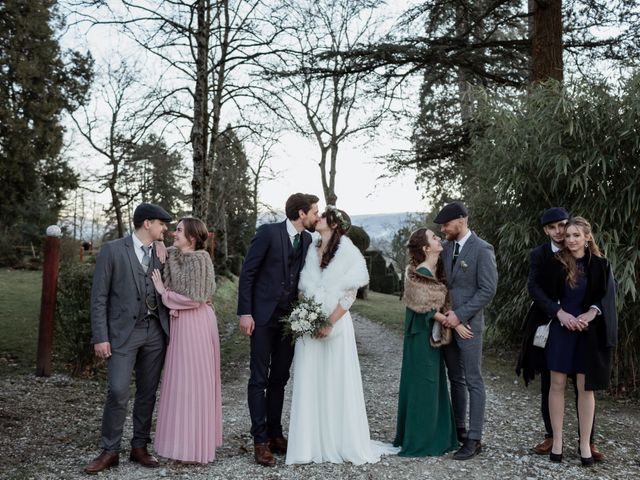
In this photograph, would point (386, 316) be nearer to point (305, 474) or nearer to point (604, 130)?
point (604, 130)

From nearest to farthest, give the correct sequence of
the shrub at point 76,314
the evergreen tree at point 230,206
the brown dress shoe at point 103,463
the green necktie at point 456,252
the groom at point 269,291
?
the brown dress shoe at point 103,463 → the groom at point 269,291 → the green necktie at point 456,252 → the shrub at point 76,314 → the evergreen tree at point 230,206

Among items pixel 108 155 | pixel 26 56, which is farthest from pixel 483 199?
pixel 108 155

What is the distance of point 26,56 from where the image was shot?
19.5m

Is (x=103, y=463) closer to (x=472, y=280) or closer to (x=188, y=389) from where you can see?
(x=188, y=389)

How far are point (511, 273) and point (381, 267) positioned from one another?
59.7ft

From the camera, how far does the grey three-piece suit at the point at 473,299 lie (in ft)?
13.9

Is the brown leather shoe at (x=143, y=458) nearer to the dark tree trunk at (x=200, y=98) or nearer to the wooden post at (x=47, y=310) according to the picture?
the wooden post at (x=47, y=310)

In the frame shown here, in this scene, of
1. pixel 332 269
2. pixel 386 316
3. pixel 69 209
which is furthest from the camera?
pixel 69 209

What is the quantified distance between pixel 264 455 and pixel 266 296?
3.70ft

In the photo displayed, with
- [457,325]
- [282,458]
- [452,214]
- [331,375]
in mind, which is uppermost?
[452,214]

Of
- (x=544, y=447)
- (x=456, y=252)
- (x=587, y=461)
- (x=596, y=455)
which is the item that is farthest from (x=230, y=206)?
(x=587, y=461)

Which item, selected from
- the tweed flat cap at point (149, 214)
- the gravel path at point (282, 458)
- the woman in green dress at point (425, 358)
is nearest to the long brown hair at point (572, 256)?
the woman in green dress at point (425, 358)

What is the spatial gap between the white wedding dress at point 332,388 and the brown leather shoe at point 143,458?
0.94m

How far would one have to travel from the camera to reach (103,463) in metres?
3.87
